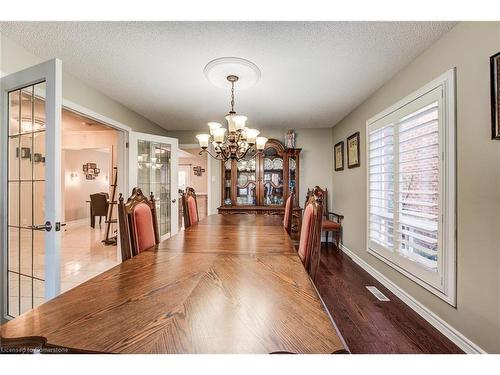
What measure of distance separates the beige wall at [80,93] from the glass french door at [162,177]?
39 cm

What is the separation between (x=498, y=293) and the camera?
1.44 metres

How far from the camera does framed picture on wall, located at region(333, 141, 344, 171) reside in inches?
166

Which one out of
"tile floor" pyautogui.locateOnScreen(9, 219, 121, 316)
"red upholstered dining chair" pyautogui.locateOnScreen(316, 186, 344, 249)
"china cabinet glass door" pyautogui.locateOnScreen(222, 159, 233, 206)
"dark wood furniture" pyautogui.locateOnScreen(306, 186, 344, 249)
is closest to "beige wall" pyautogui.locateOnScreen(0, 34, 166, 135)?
"tile floor" pyautogui.locateOnScreen(9, 219, 121, 316)

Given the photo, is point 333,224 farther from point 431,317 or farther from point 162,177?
point 162,177

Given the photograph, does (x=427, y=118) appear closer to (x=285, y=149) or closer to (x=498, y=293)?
(x=498, y=293)

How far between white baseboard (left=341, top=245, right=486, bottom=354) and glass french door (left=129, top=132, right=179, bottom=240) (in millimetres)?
3278

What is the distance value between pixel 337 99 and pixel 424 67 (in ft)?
3.91

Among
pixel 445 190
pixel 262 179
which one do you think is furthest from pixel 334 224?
pixel 445 190

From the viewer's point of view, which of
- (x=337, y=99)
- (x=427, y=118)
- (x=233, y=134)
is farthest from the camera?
(x=337, y=99)

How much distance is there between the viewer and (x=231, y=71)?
230cm

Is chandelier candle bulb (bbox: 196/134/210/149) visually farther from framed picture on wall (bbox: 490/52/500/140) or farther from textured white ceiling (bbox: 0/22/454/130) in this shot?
framed picture on wall (bbox: 490/52/500/140)

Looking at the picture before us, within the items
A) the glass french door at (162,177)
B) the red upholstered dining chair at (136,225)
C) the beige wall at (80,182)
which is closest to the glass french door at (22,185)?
the red upholstered dining chair at (136,225)

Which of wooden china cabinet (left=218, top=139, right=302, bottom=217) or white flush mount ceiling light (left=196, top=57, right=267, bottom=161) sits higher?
white flush mount ceiling light (left=196, top=57, right=267, bottom=161)

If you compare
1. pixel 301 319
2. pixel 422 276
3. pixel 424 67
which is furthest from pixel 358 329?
pixel 424 67
